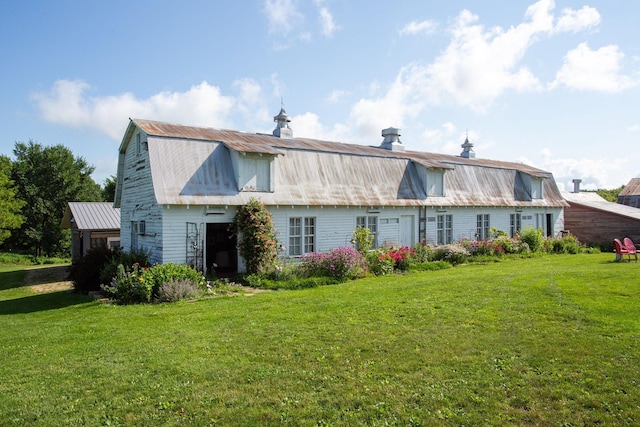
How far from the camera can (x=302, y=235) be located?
18047 mm

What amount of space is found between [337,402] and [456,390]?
1.52 metres

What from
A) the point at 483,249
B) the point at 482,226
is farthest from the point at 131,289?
the point at 482,226

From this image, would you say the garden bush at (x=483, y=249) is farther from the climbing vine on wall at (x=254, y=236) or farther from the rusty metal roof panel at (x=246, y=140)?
the climbing vine on wall at (x=254, y=236)

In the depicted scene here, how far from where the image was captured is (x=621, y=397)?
509cm

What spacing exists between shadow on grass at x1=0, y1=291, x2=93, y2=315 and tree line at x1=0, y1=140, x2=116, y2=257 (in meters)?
28.5

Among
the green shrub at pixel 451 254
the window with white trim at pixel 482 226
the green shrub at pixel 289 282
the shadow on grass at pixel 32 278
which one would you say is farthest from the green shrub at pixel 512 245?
the shadow on grass at pixel 32 278

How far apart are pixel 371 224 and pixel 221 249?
710 cm

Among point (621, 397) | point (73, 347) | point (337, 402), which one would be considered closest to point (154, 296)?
point (73, 347)

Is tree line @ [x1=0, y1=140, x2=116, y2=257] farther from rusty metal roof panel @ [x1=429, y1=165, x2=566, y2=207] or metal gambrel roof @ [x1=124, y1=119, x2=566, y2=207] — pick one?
rusty metal roof panel @ [x1=429, y1=165, x2=566, y2=207]

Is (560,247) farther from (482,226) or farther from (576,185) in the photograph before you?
(576,185)

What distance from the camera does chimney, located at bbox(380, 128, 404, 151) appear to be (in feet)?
88.5

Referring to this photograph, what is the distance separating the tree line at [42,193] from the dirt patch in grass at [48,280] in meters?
18.4

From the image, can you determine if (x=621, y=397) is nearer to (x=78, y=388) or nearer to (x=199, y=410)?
(x=199, y=410)

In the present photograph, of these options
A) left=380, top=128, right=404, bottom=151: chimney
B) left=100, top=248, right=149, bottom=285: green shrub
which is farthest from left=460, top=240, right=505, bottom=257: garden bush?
left=100, top=248, right=149, bottom=285: green shrub
